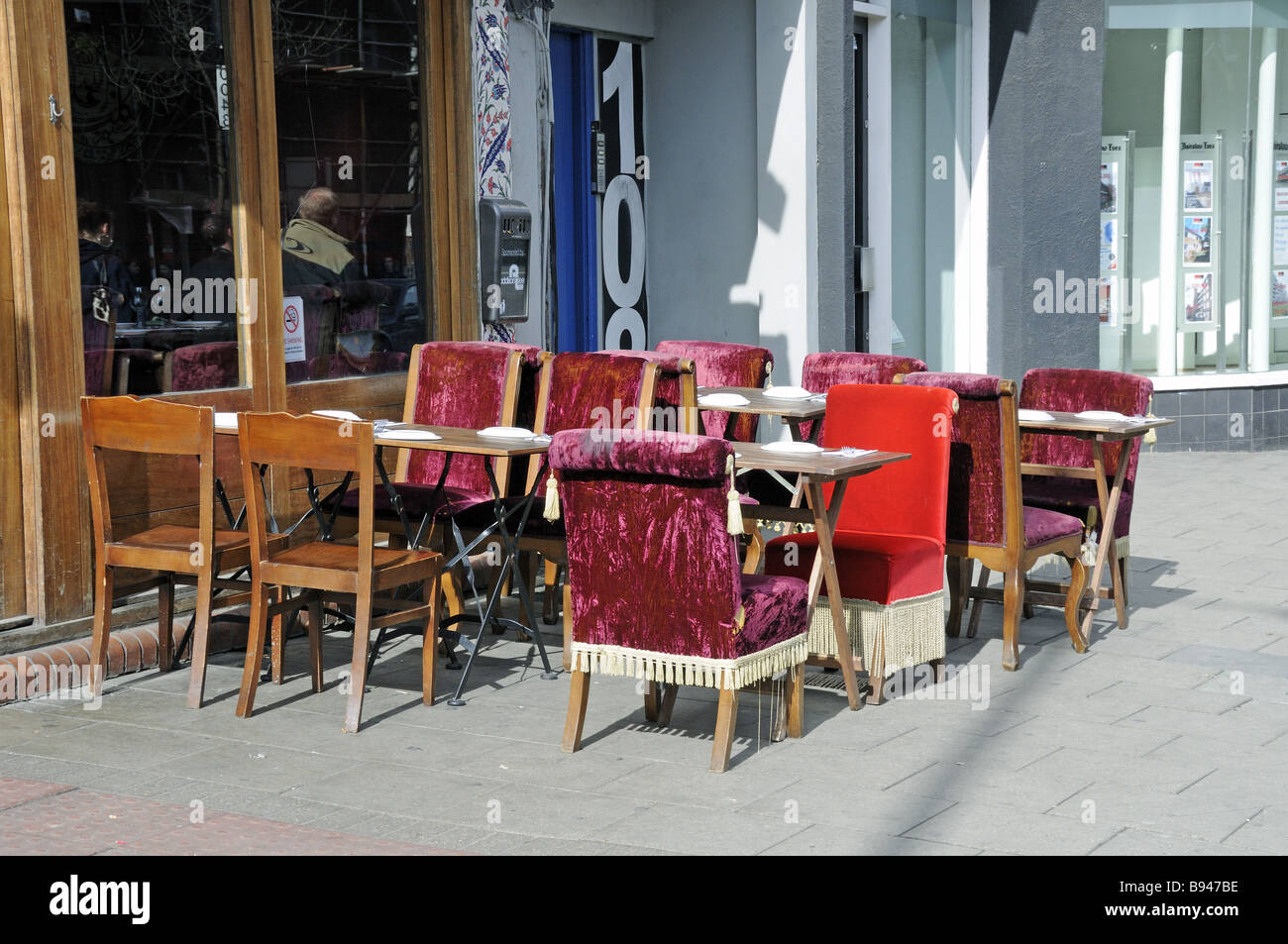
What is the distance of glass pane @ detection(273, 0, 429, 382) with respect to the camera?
6910 mm

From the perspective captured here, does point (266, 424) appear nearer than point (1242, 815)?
No

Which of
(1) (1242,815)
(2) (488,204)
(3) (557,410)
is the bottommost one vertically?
(1) (1242,815)

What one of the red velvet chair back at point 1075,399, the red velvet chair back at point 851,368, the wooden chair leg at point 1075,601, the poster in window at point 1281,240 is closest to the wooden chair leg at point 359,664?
the red velvet chair back at point 851,368

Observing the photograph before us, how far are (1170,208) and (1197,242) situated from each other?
356mm

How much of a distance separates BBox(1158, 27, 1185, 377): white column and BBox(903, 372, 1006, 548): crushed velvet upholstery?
7276 mm

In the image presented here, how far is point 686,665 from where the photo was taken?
461cm

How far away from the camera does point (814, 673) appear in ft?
19.1

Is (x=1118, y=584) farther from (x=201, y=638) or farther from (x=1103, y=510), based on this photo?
(x=201, y=638)

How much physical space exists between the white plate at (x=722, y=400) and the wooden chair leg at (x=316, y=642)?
6.47 feet

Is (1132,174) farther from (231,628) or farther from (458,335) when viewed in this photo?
(231,628)

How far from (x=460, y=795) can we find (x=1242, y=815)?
2164mm
